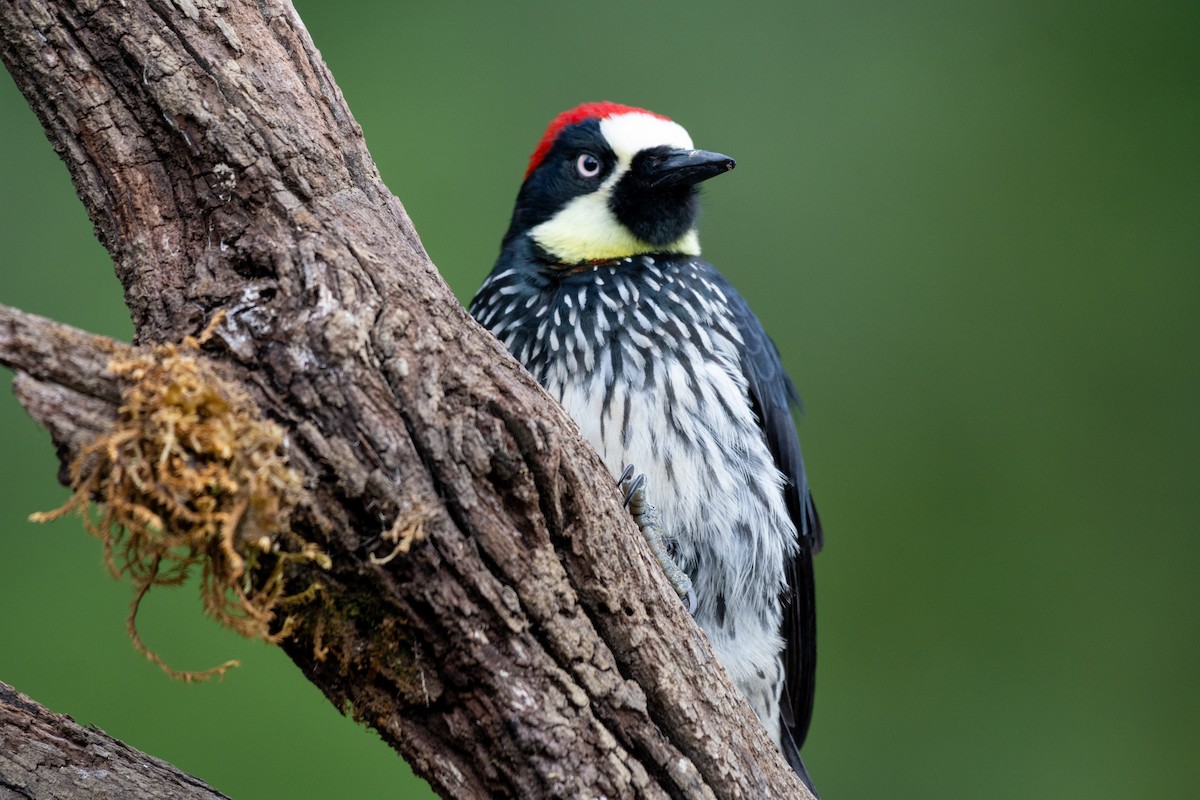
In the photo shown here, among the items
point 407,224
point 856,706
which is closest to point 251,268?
point 407,224

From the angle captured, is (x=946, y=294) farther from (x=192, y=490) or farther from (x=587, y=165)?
(x=192, y=490)

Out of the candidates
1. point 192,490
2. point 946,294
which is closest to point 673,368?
point 192,490

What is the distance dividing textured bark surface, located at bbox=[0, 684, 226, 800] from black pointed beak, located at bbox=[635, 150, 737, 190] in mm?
1550

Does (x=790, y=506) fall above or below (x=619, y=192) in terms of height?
below

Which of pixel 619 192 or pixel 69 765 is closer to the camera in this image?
pixel 69 765

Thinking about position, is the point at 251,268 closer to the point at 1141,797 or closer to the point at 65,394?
the point at 65,394

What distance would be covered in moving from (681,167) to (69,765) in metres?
1.66

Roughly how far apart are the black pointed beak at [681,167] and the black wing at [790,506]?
0.31m

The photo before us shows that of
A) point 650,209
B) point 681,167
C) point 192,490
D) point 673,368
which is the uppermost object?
point 681,167

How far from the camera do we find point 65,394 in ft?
4.01

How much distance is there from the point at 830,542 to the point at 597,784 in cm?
322

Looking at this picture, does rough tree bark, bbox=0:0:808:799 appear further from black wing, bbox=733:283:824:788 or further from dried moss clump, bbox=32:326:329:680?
black wing, bbox=733:283:824:788

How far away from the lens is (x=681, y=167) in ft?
8.44

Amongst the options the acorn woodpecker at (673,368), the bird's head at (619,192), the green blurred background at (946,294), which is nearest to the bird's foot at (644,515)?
the acorn woodpecker at (673,368)
